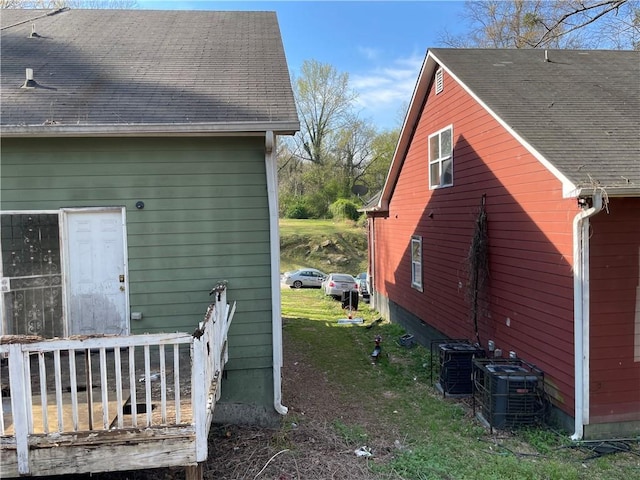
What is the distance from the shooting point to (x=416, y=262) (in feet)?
38.7

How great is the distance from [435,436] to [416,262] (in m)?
6.63

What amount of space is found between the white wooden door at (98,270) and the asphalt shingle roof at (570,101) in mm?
5649

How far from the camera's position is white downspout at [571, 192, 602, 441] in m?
5.39

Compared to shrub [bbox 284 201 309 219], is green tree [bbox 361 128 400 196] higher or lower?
higher

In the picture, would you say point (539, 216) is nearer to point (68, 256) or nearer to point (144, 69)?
point (144, 69)

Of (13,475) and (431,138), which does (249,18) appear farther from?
(13,475)

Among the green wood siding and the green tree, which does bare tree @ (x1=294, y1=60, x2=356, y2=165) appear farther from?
the green wood siding

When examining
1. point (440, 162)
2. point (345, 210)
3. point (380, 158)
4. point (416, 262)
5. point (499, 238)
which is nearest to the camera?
point (499, 238)

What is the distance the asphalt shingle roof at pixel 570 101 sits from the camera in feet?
18.5

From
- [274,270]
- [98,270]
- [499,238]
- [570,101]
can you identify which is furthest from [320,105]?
[98,270]

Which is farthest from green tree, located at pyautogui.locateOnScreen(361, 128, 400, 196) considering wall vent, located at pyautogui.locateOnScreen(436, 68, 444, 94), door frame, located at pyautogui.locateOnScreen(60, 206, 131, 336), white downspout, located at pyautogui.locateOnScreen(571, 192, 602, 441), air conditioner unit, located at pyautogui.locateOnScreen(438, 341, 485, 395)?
door frame, located at pyautogui.locateOnScreen(60, 206, 131, 336)

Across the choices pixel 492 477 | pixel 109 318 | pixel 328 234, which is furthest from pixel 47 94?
pixel 328 234

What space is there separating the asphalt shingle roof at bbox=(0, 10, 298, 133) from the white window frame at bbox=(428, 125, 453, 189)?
422cm

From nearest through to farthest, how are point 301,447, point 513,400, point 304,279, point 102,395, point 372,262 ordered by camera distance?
point 102,395 < point 301,447 < point 513,400 < point 372,262 < point 304,279
